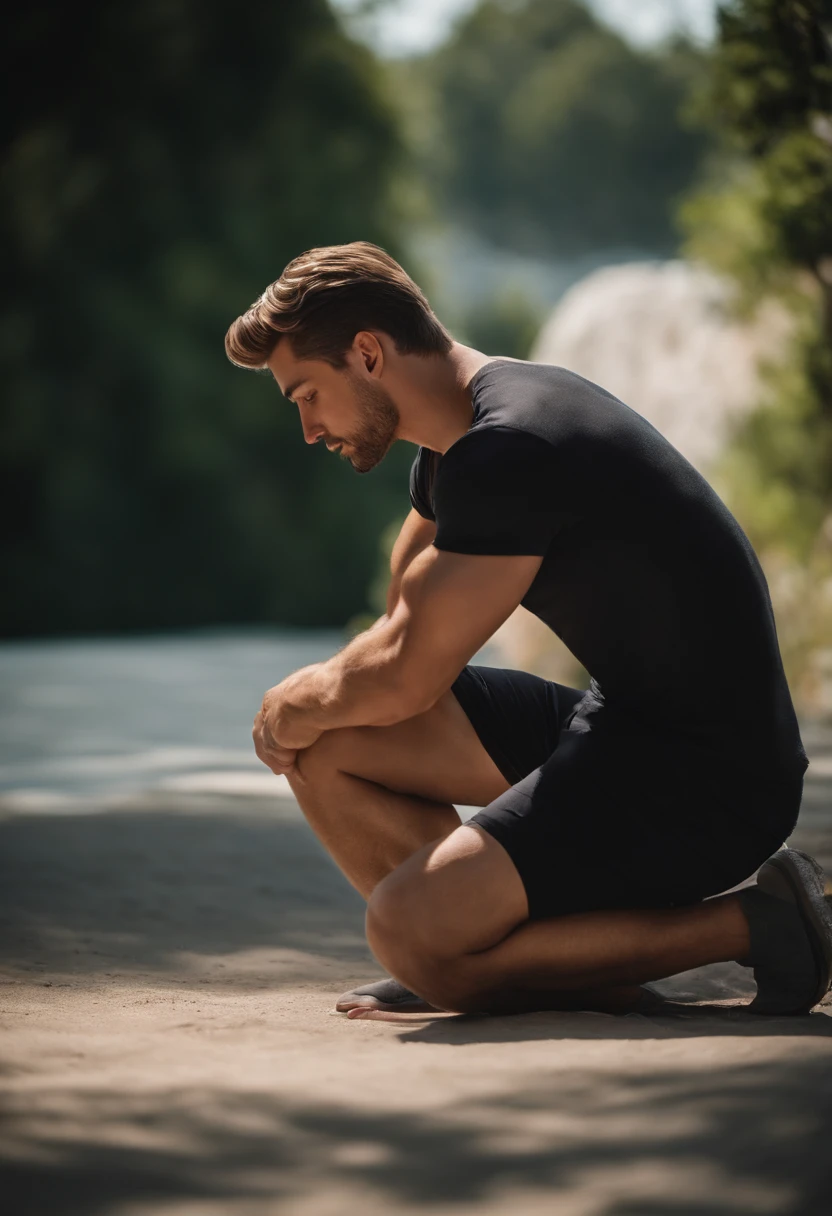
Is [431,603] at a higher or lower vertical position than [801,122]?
lower

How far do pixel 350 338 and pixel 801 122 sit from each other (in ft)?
9.85

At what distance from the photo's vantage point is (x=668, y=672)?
201 cm

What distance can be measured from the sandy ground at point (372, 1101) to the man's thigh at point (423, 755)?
1.20 feet

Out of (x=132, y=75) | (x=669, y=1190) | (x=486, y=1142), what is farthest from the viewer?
(x=132, y=75)

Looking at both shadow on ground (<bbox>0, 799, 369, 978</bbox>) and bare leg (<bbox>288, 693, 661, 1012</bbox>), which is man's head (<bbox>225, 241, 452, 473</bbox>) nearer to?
bare leg (<bbox>288, 693, 661, 1012</bbox>)

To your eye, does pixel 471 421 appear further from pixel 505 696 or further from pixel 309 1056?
pixel 309 1056

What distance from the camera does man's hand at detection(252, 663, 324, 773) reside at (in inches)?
85.8

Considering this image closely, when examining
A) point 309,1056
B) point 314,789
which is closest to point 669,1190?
point 309,1056

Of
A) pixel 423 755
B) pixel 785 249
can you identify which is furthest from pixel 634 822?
pixel 785 249

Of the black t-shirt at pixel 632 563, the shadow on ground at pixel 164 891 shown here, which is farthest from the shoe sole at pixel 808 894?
the shadow on ground at pixel 164 891

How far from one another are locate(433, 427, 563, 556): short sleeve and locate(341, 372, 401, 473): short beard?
0.30 metres

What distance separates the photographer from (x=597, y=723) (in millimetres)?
2117

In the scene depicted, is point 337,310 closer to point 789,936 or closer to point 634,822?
point 634,822

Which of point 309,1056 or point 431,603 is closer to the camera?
point 309,1056
